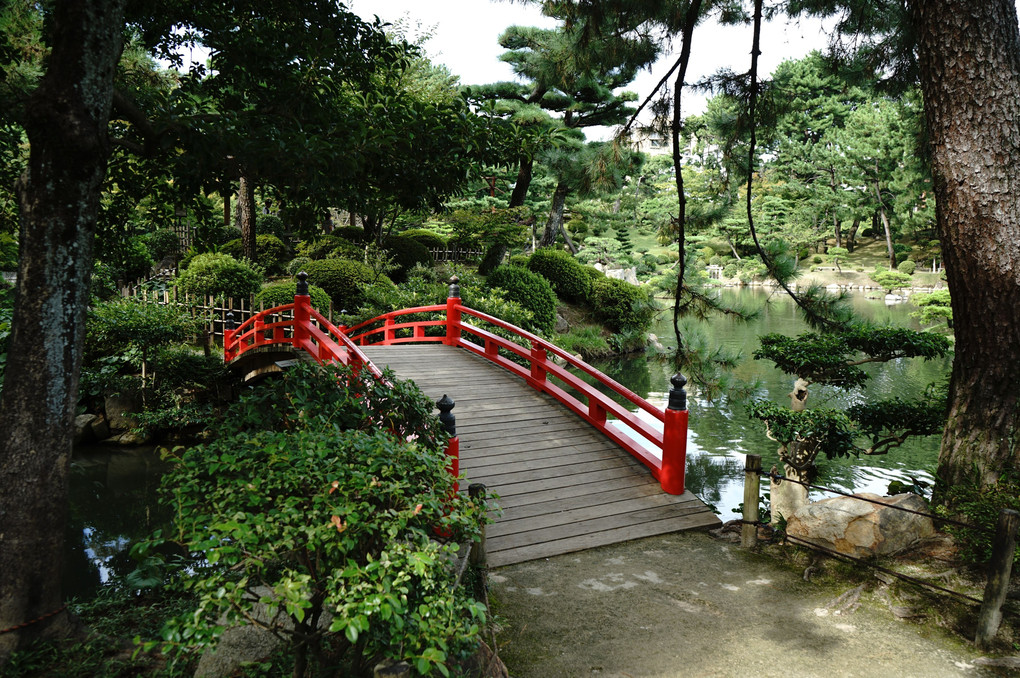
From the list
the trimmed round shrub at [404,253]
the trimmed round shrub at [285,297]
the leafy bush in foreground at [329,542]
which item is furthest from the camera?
the trimmed round shrub at [404,253]

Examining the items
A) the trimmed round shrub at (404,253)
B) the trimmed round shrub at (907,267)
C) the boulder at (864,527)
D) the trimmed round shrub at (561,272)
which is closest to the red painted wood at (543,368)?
the boulder at (864,527)

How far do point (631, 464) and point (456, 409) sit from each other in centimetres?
213

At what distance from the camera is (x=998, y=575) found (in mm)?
3689

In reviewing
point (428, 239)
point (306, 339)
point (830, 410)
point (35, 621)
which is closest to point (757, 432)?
point (830, 410)

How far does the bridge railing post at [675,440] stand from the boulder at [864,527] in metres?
1.26

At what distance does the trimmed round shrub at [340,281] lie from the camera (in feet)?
49.0

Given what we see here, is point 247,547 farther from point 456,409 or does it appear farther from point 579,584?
point 456,409

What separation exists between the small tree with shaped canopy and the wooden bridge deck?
2.76ft

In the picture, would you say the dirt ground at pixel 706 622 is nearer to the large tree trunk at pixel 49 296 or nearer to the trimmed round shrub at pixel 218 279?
the large tree trunk at pixel 49 296

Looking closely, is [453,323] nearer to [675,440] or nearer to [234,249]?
[675,440]

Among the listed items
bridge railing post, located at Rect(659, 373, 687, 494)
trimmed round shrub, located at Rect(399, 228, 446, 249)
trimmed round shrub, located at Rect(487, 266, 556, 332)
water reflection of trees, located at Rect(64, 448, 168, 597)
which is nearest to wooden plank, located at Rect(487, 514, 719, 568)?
bridge railing post, located at Rect(659, 373, 687, 494)

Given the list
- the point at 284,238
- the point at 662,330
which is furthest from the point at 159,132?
the point at 662,330

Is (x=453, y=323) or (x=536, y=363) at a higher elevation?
(x=453, y=323)

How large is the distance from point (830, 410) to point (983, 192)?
2108 millimetres
